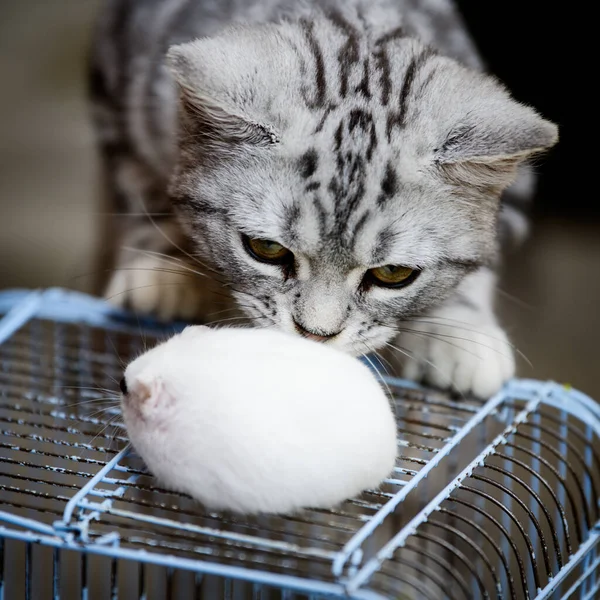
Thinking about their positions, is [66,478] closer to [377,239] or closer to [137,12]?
[377,239]

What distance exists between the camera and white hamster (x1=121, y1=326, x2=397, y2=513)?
796 millimetres

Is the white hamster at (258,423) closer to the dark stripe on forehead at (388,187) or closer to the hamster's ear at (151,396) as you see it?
the hamster's ear at (151,396)

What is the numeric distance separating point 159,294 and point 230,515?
55 centimetres

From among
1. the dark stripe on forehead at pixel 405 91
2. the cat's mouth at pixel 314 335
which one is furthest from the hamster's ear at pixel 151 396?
the dark stripe on forehead at pixel 405 91

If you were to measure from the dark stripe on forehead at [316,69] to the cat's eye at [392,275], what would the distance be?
0.22 m

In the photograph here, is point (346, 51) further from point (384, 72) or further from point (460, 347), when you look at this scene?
point (460, 347)

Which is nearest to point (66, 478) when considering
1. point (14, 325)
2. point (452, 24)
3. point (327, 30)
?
point (14, 325)

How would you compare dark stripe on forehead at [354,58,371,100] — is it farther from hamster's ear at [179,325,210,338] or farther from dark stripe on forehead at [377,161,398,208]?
hamster's ear at [179,325,210,338]

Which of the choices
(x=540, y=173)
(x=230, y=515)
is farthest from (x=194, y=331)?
(x=540, y=173)

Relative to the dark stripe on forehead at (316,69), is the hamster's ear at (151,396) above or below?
below

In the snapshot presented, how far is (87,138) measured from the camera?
5.47ft

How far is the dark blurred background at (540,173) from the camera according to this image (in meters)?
1.59

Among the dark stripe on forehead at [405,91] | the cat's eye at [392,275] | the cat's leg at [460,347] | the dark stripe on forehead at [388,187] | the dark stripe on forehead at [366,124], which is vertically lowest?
the cat's leg at [460,347]

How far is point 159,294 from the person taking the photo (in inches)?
52.0
